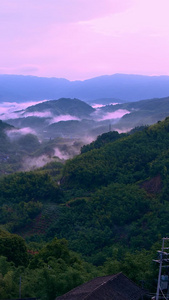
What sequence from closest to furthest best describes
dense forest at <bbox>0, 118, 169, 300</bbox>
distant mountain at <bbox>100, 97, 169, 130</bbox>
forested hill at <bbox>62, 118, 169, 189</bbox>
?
dense forest at <bbox>0, 118, 169, 300</bbox>
forested hill at <bbox>62, 118, 169, 189</bbox>
distant mountain at <bbox>100, 97, 169, 130</bbox>

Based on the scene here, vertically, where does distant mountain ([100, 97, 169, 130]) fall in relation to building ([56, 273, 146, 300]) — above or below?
above

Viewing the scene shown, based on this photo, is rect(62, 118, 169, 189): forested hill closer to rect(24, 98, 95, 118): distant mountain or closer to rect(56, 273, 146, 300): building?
rect(56, 273, 146, 300): building

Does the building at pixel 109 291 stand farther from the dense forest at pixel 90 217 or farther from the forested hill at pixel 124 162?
the forested hill at pixel 124 162

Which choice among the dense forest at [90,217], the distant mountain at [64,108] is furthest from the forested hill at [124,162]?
the distant mountain at [64,108]

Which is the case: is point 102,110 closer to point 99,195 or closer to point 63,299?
point 99,195

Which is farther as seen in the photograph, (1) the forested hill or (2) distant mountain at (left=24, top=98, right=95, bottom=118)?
(2) distant mountain at (left=24, top=98, right=95, bottom=118)

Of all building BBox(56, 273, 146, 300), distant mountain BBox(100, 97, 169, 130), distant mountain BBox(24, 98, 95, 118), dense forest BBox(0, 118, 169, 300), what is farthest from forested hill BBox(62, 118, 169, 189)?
distant mountain BBox(24, 98, 95, 118)

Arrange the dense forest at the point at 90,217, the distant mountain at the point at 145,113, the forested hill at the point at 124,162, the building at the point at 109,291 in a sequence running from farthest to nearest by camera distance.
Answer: the distant mountain at the point at 145,113 → the forested hill at the point at 124,162 → the dense forest at the point at 90,217 → the building at the point at 109,291

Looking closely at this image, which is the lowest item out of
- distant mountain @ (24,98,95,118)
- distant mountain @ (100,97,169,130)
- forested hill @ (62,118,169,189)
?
forested hill @ (62,118,169,189)

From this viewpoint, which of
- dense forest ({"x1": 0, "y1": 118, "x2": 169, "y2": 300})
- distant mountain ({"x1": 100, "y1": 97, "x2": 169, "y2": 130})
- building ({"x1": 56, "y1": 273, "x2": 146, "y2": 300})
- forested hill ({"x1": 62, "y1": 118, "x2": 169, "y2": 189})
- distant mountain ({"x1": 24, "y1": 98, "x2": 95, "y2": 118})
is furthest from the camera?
distant mountain ({"x1": 24, "y1": 98, "x2": 95, "y2": 118})

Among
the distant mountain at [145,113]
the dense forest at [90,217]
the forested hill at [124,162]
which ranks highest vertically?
the distant mountain at [145,113]
